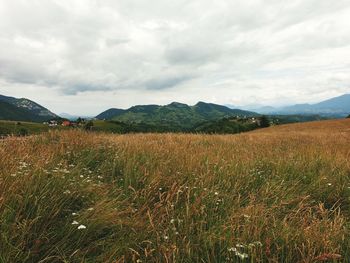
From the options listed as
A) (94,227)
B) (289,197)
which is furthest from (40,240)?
(289,197)

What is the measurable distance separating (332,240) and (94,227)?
260 cm

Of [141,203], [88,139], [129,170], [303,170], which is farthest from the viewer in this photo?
[88,139]

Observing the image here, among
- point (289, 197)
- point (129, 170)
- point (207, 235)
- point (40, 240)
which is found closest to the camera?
point (40, 240)

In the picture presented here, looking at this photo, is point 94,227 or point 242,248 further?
point 94,227

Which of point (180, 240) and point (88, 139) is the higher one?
point (88, 139)

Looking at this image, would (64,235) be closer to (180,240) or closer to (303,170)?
(180,240)

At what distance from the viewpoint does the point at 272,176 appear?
614 cm

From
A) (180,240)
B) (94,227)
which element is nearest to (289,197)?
(180,240)

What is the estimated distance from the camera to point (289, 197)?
4.88 metres

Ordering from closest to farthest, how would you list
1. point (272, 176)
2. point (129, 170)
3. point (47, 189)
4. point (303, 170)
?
1. point (47, 189)
2. point (129, 170)
3. point (272, 176)
4. point (303, 170)

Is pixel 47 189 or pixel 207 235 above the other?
pixel 47 189

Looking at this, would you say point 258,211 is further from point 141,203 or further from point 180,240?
point 141,203

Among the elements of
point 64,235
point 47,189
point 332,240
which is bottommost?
point 332,240

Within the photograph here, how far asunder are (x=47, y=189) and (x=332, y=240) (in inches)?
131
